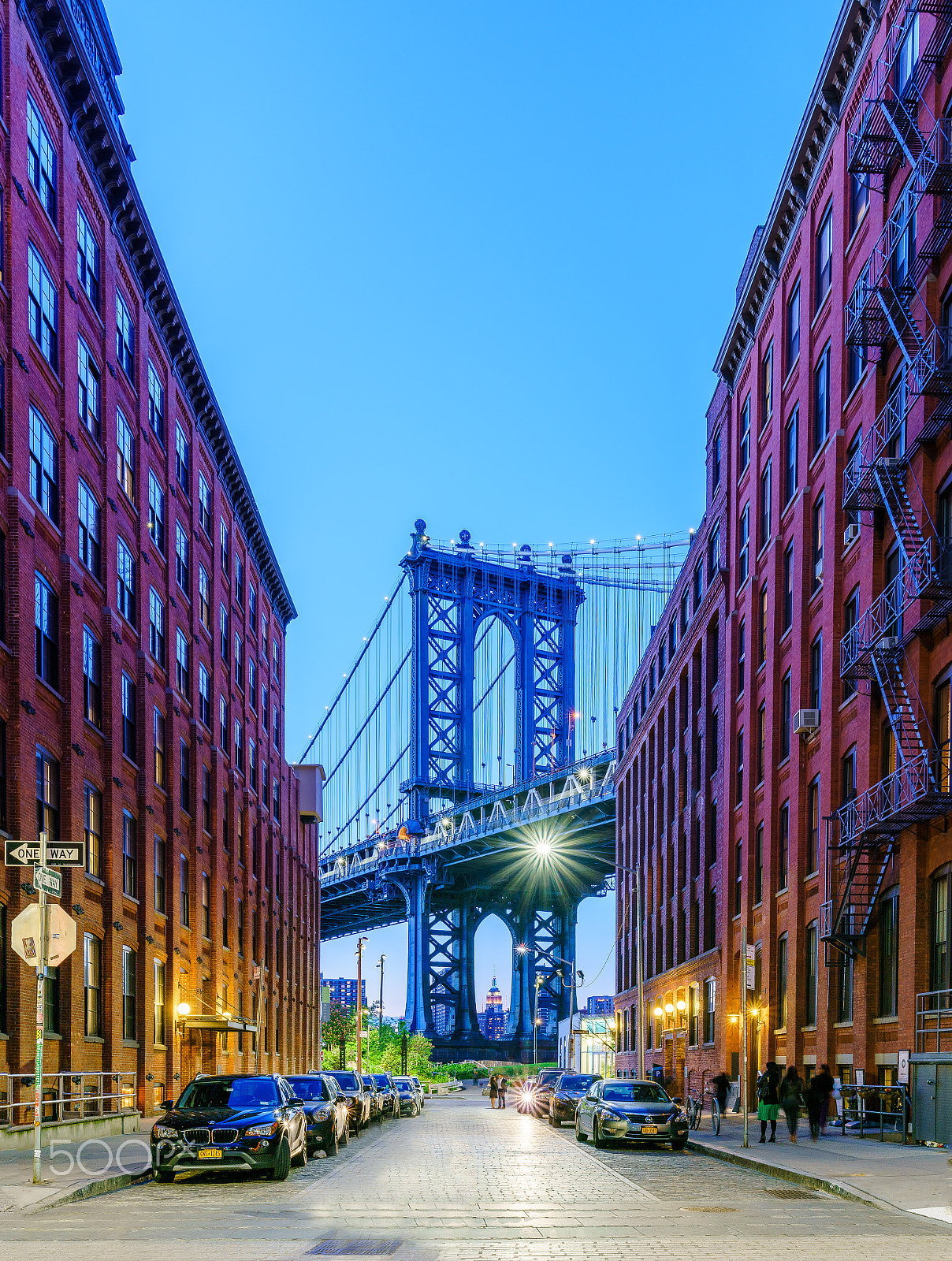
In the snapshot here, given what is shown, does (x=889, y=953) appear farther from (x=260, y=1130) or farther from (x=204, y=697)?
(x=204, y=697)

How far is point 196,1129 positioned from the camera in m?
19.6

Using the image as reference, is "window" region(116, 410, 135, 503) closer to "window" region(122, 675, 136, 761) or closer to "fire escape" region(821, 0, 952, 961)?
"window" region(122, 675, 136, 761)

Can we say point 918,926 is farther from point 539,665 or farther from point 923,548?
point 539,665

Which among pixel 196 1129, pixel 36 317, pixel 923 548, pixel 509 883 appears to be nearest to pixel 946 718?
pixel 923 548

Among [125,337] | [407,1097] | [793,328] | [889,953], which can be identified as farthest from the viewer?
[407,1097]

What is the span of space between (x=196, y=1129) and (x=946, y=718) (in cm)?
1472

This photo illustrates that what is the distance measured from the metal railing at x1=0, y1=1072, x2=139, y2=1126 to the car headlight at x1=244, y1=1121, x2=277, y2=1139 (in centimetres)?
439

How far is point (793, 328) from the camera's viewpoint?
41969 millimetres

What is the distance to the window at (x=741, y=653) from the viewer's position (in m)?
46.2

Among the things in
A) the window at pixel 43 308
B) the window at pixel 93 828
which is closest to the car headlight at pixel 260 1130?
the window at pixel 93 828

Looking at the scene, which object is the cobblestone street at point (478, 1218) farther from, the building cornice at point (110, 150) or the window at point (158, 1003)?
the building cornice at point (110, 150)

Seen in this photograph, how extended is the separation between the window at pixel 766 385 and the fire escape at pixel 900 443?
11.5 metres

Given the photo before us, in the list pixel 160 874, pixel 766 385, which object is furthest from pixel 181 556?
pixel 766 385

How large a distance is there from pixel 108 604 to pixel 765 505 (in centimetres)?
1909
